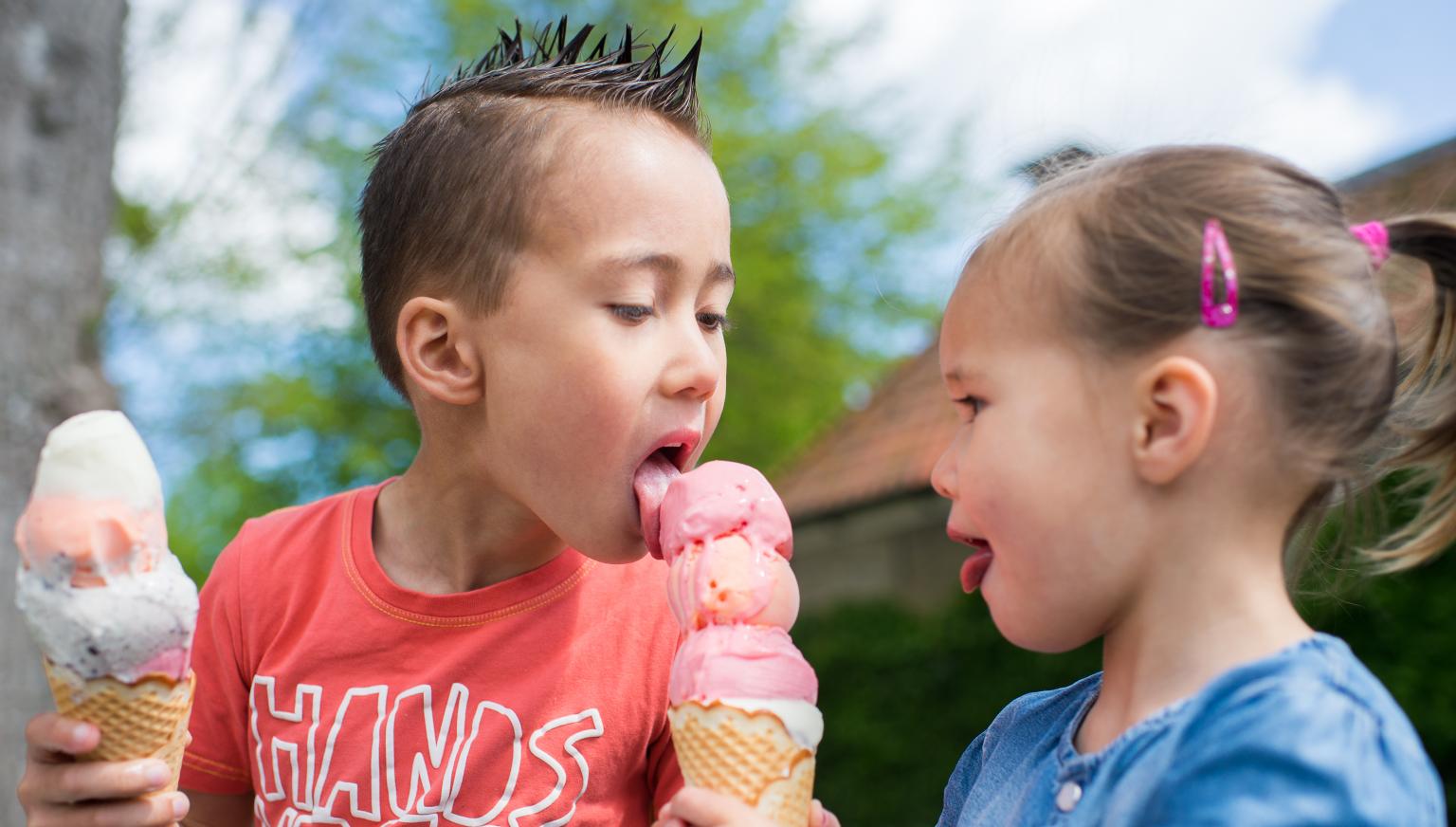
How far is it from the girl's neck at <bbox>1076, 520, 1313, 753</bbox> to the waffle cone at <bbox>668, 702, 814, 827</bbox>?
51 cm

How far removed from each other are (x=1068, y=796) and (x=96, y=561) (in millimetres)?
1495

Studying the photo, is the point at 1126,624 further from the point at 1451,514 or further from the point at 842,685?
the point at 842,685

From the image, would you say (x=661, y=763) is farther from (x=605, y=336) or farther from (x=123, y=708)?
(x=123, y=708)

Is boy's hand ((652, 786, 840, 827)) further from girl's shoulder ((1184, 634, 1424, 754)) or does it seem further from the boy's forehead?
the boy's forehead

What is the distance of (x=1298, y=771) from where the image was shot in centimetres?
161

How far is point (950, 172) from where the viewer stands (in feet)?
72.7

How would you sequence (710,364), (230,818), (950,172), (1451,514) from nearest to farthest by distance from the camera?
(1451,514), (710,364), (230,818), (950,172)

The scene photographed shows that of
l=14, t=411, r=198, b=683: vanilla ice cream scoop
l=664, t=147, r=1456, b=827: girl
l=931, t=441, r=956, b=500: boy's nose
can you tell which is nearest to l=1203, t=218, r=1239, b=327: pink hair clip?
l=664, t=147, r=1456, b=827: girl

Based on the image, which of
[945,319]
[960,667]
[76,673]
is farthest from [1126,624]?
[960,667]

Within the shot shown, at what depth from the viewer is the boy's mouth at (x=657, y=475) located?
7.88 ft

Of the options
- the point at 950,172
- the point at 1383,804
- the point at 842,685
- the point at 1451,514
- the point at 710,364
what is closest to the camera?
the point at 1383,804

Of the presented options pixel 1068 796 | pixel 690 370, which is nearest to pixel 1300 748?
pixel 1068 796

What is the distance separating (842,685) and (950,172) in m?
11.4

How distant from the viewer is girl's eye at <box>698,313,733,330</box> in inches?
100
